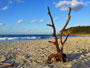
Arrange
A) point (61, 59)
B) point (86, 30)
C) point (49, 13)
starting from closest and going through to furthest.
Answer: point (49, 13) → point (61, 59) → point (86, 30)

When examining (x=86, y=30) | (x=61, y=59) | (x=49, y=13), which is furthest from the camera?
(x=86, y=30)

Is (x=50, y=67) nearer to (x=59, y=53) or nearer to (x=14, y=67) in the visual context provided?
(x=59, y=53)

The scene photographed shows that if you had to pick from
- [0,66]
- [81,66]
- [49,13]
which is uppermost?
[49,13]

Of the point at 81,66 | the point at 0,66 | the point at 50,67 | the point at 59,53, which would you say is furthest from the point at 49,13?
the point at 0,66

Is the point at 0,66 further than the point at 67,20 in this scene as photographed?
No

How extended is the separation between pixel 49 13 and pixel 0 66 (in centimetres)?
239

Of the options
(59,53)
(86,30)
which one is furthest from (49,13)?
(86,30)

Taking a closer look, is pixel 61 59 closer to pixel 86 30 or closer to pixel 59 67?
pixel 59 67

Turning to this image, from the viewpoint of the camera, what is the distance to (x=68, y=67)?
2.94 m

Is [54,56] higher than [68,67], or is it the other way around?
[54,56]

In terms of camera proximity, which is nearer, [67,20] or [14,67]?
[14,67]

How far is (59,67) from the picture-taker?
2.95 m

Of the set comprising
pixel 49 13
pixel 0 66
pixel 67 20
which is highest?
pixel 49 13

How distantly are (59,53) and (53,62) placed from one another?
403mm
